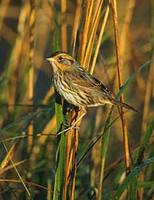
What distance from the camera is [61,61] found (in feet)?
12.2

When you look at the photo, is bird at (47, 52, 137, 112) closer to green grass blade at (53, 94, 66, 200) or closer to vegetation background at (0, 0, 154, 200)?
vegetation background at (0, 0, 154, 200)

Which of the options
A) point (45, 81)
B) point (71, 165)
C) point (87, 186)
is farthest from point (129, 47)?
point (45, 81)

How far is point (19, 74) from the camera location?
4828 millimetres

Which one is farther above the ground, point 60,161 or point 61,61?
point 61,61

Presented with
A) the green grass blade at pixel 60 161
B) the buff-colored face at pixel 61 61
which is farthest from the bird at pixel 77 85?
the green grass blade at pixel 60 161

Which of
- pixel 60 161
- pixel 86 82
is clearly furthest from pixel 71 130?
pixel 86 82

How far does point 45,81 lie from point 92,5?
5690 mm

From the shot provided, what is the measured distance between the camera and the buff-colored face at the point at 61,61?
3582mm

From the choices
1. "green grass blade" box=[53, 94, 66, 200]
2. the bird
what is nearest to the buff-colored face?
the bird

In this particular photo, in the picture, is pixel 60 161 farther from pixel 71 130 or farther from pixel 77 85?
pixel 77 85

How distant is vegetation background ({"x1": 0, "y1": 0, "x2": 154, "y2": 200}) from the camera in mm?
3145

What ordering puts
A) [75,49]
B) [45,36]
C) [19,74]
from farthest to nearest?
[45,36] < [19,74] < [75,49]

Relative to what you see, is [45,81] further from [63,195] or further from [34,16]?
[63,195]

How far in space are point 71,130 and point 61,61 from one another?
66 centimetres
